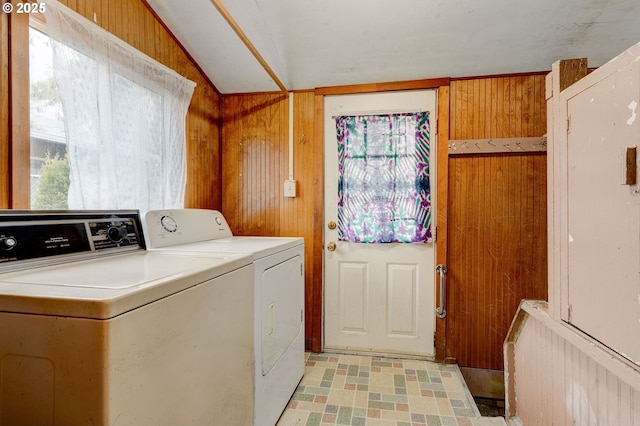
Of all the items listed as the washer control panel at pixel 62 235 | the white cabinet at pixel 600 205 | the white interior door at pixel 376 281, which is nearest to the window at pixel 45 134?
the washer control panel at pixel 62 235

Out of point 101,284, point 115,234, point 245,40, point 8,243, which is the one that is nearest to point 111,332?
point 101,284

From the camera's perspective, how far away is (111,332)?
626 mm

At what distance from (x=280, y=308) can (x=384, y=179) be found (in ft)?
4.15

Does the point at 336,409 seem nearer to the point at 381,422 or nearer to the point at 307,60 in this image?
the point at 381,422

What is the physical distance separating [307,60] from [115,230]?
1.67 m

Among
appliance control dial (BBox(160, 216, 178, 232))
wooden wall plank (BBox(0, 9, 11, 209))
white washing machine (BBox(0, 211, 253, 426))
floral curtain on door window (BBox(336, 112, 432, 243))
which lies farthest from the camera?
floral curtain on door window (BBox(336, 112, 432, 243))

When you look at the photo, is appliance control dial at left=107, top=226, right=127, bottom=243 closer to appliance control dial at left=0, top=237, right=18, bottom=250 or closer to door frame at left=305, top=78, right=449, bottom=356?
appliance control dial at left=0, top=237, right=18, bottom=250

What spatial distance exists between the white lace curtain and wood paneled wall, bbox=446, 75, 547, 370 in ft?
6.42

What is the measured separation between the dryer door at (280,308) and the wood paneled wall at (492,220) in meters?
1.17

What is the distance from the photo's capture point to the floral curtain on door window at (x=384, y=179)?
7.72ft

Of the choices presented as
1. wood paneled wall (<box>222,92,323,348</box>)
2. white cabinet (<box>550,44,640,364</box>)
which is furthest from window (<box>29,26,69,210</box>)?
white cabinet (<box>550,44,640,364</box>)

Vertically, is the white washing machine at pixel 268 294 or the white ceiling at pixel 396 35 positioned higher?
the white ceiling at pixel 396 35

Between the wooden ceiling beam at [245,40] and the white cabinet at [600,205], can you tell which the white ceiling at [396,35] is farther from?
the white cabinet at [600,205]

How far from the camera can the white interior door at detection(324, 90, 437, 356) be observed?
93.9 inches
